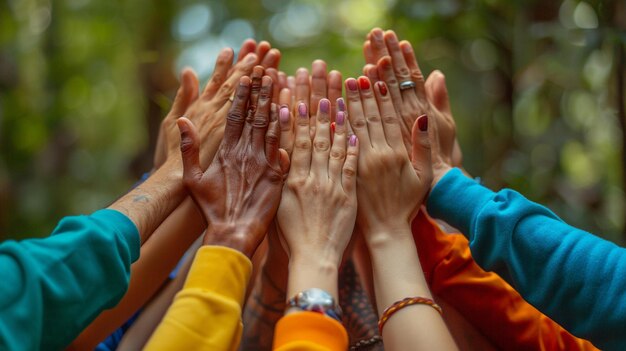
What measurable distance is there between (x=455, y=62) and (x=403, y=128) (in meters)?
0.78

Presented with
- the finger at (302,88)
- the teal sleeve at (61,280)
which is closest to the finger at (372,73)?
the finger at (302,88)

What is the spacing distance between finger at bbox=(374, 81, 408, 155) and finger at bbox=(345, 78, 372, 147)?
36 millimetres

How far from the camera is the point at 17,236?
2.73 m

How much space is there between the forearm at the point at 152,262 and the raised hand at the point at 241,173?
0.06 metres

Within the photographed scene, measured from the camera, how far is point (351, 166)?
101 centimetres

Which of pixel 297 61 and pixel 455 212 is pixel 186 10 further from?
pixel 455 212

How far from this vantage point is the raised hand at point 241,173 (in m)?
0.90

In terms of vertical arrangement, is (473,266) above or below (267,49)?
below

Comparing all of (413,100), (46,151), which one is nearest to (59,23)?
(46,151)

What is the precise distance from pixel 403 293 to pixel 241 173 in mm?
322

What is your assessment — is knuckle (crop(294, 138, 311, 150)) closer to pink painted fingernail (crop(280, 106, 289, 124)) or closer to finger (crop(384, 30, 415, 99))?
pink painted fingernail (crop(280, 106, 289, 124))

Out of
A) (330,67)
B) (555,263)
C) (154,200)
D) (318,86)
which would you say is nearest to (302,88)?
(318,86)

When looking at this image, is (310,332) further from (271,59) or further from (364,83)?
(271,59)

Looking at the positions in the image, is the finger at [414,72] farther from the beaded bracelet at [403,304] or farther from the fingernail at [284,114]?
the beaded bracelet at [403,304]
